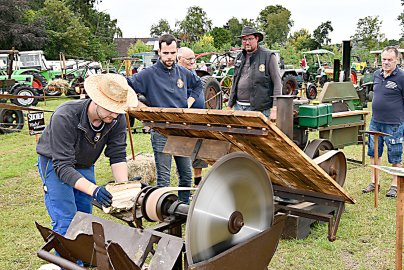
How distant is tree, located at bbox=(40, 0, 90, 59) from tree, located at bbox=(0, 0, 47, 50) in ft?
4.56

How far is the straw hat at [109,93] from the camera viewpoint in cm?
268

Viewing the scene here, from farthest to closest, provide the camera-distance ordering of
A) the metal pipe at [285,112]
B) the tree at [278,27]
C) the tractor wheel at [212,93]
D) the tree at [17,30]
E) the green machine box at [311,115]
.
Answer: the tree at [278,27], the tree at [17,30], the tractor wheel at [212,93], the green machine box at [311,115], the metal pipe at [285,112]

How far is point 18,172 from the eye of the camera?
6.90 metres

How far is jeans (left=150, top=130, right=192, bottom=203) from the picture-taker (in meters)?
4.19

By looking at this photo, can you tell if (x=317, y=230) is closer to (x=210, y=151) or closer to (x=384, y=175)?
(x=210, y=151)

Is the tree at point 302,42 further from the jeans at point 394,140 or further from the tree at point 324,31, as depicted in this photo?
the jeans at point 394,140

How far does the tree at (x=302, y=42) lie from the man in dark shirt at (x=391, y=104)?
132 feet

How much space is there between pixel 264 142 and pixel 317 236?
1.93 metres

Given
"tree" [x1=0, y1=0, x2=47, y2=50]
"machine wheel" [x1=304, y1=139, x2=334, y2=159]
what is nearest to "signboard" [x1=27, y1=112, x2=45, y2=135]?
"machine wheel" [x1=304, y1=139, x2=334, y2=159]

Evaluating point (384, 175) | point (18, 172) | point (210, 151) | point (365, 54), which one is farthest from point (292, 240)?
point (365, 54)

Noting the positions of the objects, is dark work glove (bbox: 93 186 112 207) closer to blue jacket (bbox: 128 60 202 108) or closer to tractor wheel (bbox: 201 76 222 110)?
blue jacket (bbox: 128 60 202 108)

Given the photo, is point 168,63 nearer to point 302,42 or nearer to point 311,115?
point 311,115

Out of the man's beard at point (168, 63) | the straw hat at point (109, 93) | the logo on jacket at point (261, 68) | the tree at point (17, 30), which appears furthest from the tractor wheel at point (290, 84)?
the tree at point (17, 30)

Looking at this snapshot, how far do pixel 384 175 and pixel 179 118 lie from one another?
173 inches
